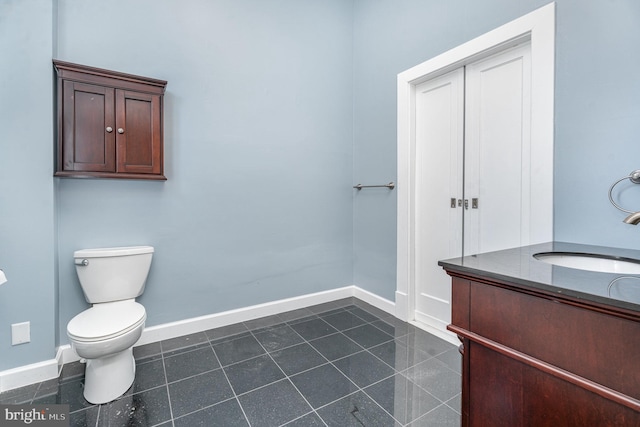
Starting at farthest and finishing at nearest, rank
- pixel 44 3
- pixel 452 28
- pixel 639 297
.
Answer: pixel 452 28
pixel 44 3
pixel 639 297

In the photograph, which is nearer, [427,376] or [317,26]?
[427,376]

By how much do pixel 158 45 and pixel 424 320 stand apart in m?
2.91

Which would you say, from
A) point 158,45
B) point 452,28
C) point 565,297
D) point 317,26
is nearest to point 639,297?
point 565,297

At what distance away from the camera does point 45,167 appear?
1.69 metres

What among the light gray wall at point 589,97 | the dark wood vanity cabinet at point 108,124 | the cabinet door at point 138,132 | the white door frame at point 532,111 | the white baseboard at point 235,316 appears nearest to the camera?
the light gray wall at point 589,97

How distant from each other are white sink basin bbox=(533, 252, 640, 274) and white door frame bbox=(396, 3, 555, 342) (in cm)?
33

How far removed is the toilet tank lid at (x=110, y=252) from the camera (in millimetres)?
1801

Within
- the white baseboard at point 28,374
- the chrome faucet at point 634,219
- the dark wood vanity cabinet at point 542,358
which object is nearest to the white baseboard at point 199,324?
the white baseboard at point 28,374

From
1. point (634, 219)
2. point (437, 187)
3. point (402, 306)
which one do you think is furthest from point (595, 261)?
point (402, 306)

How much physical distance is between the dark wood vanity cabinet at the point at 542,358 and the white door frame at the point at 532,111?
0.95 metres

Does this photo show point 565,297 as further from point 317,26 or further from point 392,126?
point 317,26

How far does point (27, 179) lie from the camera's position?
1.66 metres

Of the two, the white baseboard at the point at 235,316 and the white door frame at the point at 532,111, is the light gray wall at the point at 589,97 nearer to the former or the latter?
the white door frame at the point at 532,111

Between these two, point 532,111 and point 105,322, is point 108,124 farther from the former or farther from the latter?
point 532,111
